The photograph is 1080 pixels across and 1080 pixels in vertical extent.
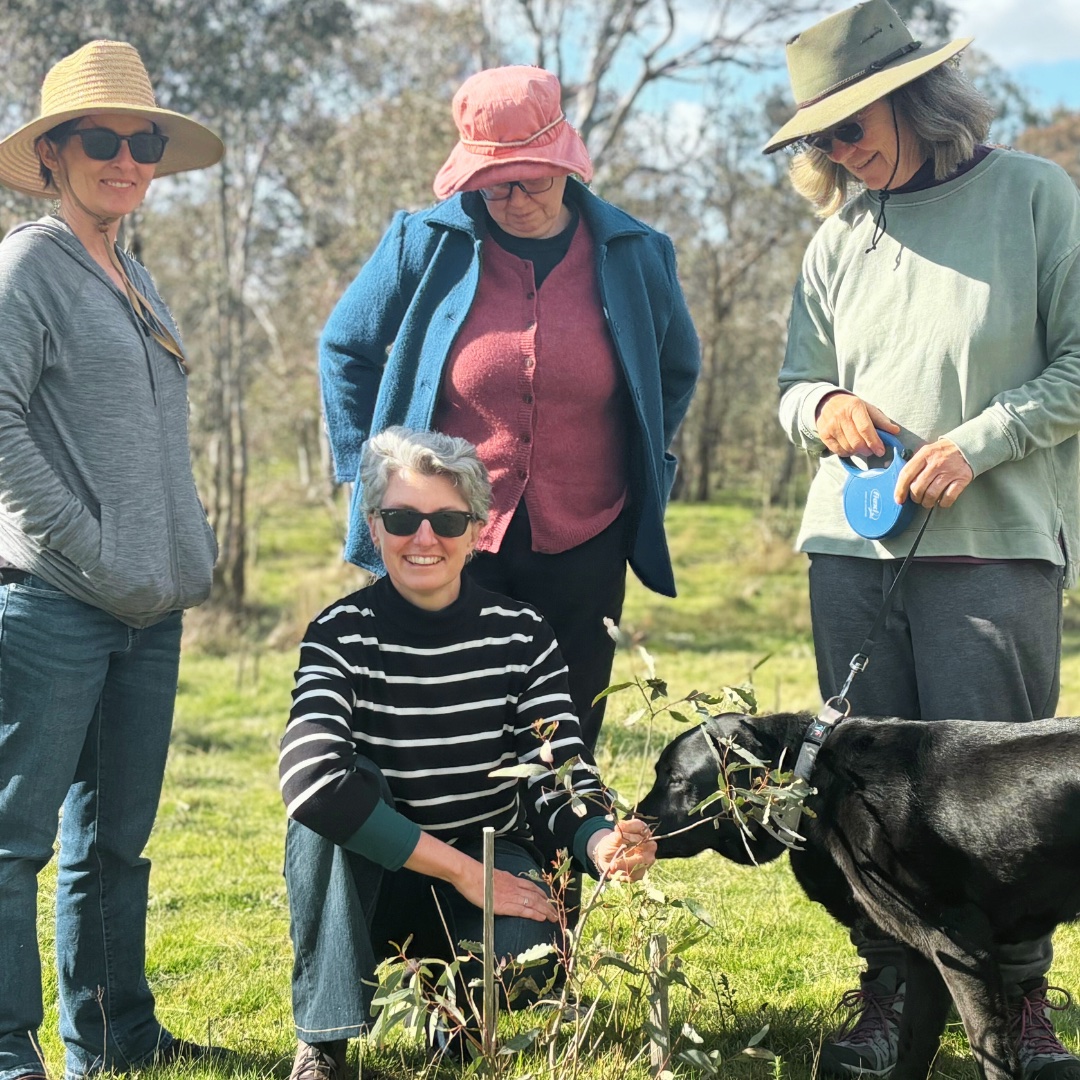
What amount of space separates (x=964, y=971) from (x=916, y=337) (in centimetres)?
141

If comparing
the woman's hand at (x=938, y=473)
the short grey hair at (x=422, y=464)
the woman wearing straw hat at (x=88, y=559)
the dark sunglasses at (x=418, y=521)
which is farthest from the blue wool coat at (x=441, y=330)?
the woman's hand at (x=938, y=473)

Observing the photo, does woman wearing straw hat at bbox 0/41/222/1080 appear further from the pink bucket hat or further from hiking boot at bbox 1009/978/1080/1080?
hiking boot at bbox 1009/978/1080/1080

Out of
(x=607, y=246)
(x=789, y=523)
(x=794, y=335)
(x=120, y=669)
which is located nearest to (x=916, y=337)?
(x=794, y=335)

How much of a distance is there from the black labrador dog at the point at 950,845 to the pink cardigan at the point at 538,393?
0.82 m

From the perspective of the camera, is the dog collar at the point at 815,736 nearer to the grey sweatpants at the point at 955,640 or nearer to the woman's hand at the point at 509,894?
the grey sweatpants at the point at 955,640

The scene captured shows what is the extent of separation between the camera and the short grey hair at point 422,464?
9.53ft

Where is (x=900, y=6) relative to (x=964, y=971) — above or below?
above

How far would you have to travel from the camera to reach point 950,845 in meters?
2.71

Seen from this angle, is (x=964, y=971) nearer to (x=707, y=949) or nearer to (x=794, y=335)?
(x=707, y=949)

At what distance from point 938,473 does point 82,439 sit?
6.18ft

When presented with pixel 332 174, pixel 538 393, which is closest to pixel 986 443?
pixel 538 393

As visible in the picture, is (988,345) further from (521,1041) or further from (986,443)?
(521,1041)

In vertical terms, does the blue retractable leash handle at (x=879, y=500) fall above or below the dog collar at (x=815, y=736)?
above

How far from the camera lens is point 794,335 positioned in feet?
10.9
